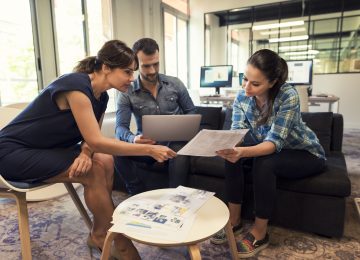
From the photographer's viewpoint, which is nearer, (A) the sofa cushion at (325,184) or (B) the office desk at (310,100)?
(A) the sofa cushion at (325,184)

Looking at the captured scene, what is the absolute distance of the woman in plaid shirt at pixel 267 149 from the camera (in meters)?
1.31

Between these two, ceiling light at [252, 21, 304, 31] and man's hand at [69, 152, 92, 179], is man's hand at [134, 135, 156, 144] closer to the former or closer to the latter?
man's hand at [69, 152, 92, 179]

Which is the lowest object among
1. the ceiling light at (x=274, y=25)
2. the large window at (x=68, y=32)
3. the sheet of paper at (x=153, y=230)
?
the sheet of paper at (x=153, y=230)

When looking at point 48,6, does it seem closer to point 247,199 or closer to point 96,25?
point 96,25

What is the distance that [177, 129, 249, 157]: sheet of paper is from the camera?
114 cm

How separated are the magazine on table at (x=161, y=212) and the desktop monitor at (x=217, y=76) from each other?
344cm

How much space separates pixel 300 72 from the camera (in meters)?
3.54

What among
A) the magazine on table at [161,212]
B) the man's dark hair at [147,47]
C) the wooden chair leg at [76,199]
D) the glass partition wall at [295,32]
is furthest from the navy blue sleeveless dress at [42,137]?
the glass partition wall at [295,32]

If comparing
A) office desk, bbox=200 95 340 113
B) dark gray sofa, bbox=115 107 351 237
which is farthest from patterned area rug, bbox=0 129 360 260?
office desk, bbox=200 95 340 113

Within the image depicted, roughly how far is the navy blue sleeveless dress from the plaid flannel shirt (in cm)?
81

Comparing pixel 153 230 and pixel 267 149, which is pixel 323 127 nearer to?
pixel 267 149

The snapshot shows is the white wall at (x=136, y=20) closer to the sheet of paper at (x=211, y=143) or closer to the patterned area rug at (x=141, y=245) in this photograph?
the patterned area rug at (x=141, y=245)

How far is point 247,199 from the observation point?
1.56 meters

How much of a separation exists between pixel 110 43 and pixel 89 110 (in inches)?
13.1
